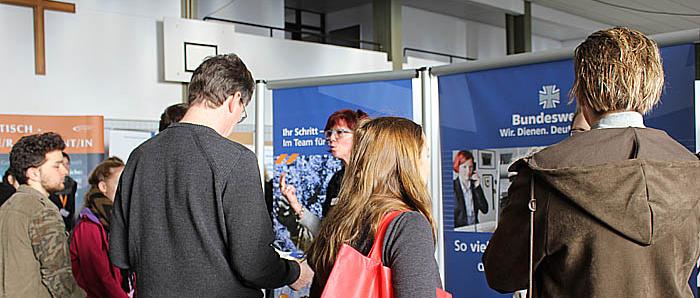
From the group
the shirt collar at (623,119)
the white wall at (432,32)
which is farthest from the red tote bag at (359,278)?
the white wall at (432,32)

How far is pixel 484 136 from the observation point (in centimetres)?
328

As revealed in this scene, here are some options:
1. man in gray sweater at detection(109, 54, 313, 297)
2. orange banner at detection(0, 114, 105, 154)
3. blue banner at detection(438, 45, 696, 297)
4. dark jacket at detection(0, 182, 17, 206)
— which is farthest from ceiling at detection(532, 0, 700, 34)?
man in gray sweater at detection(109, 54, 313, 297)

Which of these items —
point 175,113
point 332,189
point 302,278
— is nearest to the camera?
point 302,278

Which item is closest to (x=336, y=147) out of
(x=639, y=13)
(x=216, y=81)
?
(x=216, y=81)

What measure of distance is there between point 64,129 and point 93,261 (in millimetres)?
2085

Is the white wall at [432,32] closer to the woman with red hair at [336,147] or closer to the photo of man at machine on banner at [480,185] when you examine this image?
the woman with red hair at [336,147]

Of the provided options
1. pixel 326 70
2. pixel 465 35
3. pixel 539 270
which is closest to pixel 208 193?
pixel 539 270

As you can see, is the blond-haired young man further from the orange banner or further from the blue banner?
the orange banner

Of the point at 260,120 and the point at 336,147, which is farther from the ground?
the point at 260,120

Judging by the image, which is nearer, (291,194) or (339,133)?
(339,133)

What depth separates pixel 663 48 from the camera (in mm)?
2754

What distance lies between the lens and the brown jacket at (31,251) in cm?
312

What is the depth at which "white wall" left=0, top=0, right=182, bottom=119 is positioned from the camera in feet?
17.1

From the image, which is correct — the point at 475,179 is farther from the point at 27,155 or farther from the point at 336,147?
the point at 27,155
